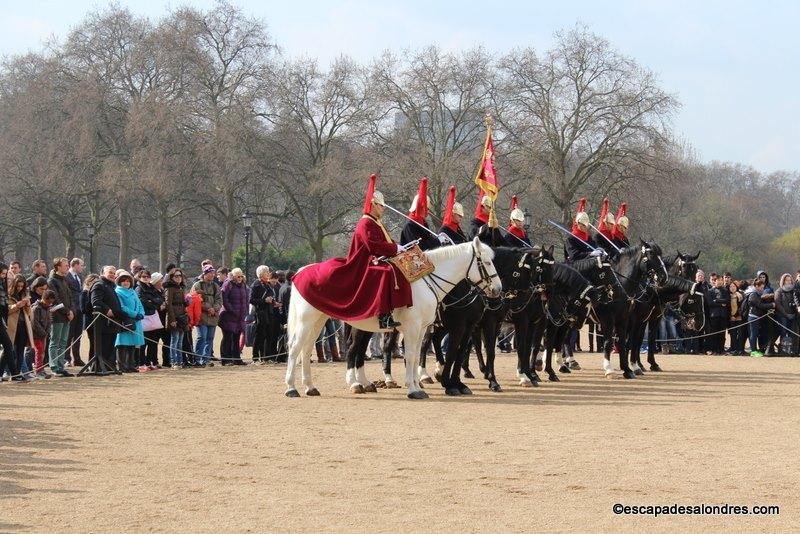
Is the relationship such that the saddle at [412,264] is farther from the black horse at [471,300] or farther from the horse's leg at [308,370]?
the horse's leg at [308,370]

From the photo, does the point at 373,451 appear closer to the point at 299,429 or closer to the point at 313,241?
the point at 299,429

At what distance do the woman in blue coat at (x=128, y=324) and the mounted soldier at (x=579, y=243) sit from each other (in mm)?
7753

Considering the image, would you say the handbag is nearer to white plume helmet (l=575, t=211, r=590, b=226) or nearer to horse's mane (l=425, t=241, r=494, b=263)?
horse's mane (l=425, t=241, r=494, b=263)

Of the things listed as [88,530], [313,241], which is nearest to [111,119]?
[313,241]

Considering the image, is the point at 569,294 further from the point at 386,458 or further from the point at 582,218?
the point at 386,458

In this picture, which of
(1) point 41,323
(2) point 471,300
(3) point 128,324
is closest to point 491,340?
(2) point 471,300

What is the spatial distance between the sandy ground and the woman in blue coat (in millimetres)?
2675

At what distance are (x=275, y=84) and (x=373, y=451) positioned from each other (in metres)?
41.7

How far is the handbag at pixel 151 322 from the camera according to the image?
73.2 feet

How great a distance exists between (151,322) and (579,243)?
809cm

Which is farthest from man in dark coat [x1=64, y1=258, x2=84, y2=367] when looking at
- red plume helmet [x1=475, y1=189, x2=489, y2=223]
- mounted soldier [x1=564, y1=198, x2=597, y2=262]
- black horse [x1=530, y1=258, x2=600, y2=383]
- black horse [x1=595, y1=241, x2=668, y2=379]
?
black horse [x1=595, y1=241, x2=668, y2=379]

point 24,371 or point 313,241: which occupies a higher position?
point 313,241

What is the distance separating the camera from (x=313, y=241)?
53062mm

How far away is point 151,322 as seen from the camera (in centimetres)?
2242
